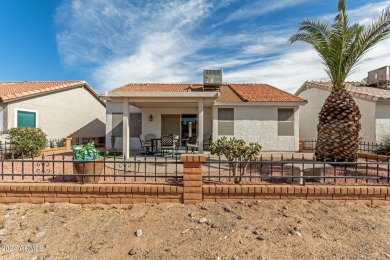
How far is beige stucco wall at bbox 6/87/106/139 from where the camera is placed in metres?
13.2

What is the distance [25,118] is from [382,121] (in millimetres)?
20506

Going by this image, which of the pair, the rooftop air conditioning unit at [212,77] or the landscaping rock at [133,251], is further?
the rooftop air conditioning unit at [212,77]

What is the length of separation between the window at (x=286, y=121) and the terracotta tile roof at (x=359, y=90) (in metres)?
3.79

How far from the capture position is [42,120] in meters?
13.9

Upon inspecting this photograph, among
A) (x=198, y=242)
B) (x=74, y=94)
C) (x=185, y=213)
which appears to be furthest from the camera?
(x=74, y=94)

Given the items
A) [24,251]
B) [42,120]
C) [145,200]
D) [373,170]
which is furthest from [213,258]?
[42,120]

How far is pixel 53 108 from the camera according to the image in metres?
14.8

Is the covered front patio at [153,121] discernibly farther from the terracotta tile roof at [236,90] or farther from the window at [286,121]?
the window at [286,121]

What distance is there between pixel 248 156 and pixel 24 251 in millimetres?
4116

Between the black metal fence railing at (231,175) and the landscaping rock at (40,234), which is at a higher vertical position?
the black metal fence railing at (231,175)

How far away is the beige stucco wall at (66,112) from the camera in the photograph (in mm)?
13209

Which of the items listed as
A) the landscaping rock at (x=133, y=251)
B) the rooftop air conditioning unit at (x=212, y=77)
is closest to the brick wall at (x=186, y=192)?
the landscaping rock at (x=133, y=251)

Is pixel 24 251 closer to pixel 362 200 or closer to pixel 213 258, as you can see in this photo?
pixel 213 258

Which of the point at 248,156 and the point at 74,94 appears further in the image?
the point at 74,94
